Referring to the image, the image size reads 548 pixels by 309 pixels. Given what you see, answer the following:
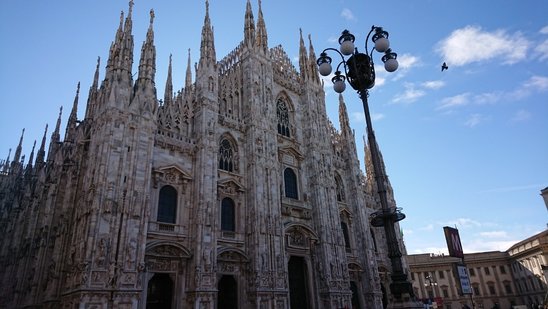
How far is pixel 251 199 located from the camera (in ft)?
80.1

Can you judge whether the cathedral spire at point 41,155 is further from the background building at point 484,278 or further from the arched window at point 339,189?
the background building at point 484,278

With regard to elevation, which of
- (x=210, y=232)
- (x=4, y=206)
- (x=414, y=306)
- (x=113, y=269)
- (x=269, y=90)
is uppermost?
(x=269, y=90)

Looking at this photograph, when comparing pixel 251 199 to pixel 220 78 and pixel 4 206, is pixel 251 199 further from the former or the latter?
pixel 4 206

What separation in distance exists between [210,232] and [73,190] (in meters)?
8.85

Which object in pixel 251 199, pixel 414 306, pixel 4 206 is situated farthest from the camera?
pixel 4 206

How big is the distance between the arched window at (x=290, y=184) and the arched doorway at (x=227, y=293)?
8.52 m

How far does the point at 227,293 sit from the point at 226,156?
Result: 8.80 meters

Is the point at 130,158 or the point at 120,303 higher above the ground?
the point at 130,158

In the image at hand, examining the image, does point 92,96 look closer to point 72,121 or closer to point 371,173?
point 72,121

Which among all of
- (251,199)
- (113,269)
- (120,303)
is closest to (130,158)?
(113,269)

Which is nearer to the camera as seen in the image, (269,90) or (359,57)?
(359,57)

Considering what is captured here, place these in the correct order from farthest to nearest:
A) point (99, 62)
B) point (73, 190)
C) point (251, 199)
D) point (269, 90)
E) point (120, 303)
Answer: point (269, 90) → point (99, 62) → point (251, 199) → point (73, 190) → point (120, 303)

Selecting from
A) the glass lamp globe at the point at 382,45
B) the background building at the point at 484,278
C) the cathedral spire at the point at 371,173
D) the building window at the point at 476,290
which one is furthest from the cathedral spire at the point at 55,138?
the building window at the point at 476,290

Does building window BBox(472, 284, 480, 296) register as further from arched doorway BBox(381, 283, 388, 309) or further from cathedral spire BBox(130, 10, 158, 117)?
cathedral spire BBox(130, 10, 158, 117)
